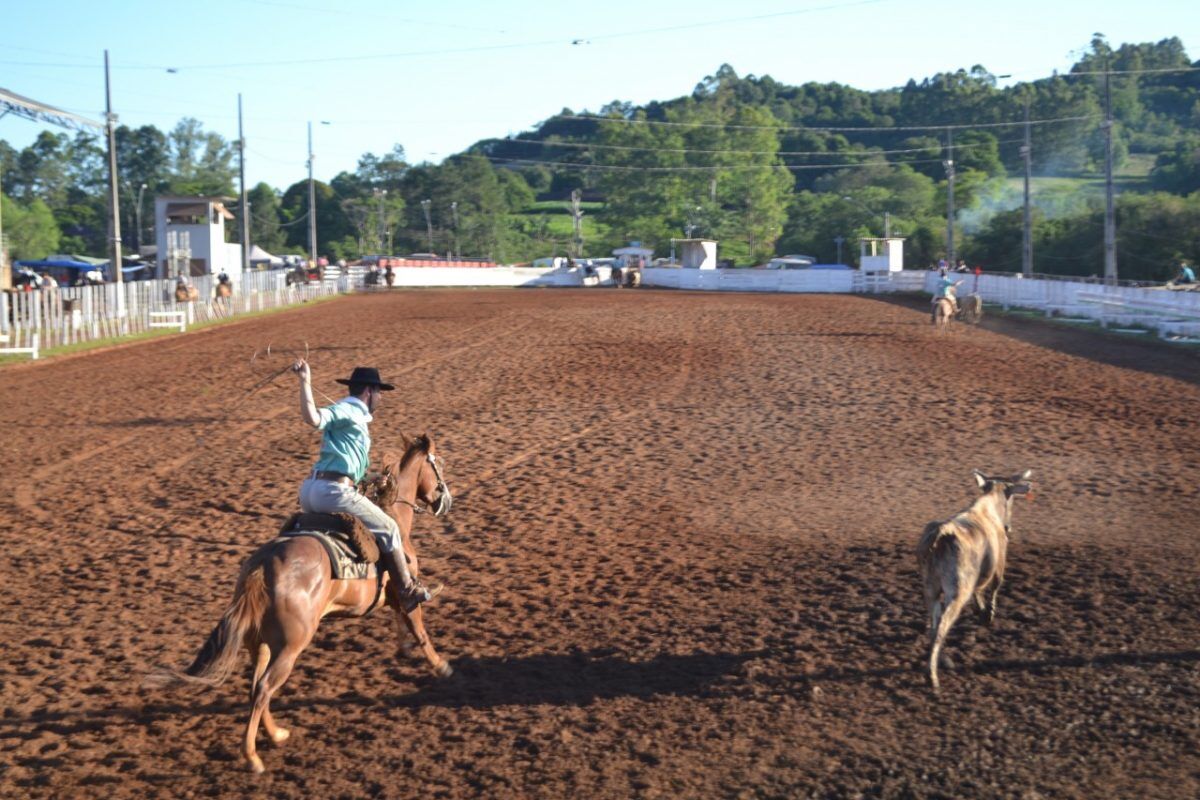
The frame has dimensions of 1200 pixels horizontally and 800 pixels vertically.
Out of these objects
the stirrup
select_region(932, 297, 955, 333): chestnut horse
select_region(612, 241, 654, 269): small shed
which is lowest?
the stirrup

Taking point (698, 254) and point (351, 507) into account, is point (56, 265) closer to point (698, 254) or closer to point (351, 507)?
point (698, 254)

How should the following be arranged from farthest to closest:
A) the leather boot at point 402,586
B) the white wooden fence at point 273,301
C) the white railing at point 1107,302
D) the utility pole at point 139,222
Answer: the utility pole at point 139,222 → the white railing at point 1107,302 → the white wooden fence at point 273,301 → the leather boot at point 402,586

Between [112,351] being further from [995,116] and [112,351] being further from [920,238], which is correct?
[995,116]

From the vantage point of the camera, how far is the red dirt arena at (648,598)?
20.8 feet

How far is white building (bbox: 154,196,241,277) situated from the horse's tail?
47709 mm

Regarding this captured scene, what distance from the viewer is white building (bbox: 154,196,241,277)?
5344 cm

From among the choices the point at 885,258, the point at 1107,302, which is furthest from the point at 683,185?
the point at 1107,302

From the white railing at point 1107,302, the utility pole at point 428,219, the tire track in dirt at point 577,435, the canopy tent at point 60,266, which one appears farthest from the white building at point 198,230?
the utility pole at point 428,219

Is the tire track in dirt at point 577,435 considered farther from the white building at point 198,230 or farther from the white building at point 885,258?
the white building at point 885,258

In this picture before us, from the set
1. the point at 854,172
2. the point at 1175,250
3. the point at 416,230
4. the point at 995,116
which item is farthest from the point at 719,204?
the point at 1175,250

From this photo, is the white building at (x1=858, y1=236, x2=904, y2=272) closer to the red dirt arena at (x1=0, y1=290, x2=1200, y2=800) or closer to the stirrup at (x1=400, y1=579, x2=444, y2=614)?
the red dirt arena at (x1=0, y1=290, x2=1200, y2=800)

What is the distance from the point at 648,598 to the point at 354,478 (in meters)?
2.91

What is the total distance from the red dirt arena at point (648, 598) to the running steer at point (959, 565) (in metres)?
0.27

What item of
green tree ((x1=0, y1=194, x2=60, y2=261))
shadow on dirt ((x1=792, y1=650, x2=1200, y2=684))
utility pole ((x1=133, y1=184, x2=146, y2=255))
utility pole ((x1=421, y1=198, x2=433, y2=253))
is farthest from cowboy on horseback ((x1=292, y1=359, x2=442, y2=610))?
utility pole ((x1=421, y1=198, x2=433, y2=253))
